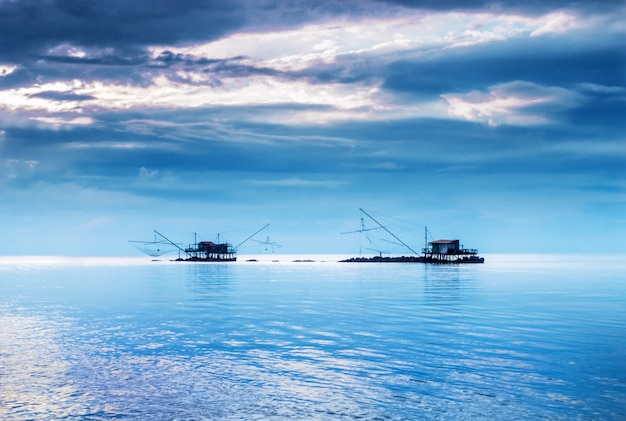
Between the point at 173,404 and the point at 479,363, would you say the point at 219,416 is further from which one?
the point at 479,363

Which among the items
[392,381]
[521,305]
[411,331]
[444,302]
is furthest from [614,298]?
[392,381]

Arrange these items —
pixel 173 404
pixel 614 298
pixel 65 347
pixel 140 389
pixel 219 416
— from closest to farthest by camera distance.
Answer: pixel 219 416 < pixel 173 404 < pixel 140 389 < pixel 65 347 < pixel 614 298

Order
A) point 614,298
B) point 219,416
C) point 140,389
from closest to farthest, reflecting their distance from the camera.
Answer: point 219,416 → point 140,389 → point 614,298

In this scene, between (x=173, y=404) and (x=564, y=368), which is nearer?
(x=173, y=404)

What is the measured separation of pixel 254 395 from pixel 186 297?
51.0 meters

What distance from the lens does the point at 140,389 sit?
80.9 ft

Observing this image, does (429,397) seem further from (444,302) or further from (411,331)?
(444,302)

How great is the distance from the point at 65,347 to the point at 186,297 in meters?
38.4

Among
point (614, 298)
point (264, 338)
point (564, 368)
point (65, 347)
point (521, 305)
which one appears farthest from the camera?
point (614, 298)

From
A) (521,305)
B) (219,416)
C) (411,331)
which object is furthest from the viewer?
(521,305)

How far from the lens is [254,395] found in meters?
23.7

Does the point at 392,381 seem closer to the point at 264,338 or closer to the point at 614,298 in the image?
the point at 264,338

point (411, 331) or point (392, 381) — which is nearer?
point (392, 381)

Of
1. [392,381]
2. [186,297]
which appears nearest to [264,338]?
[392,381]
